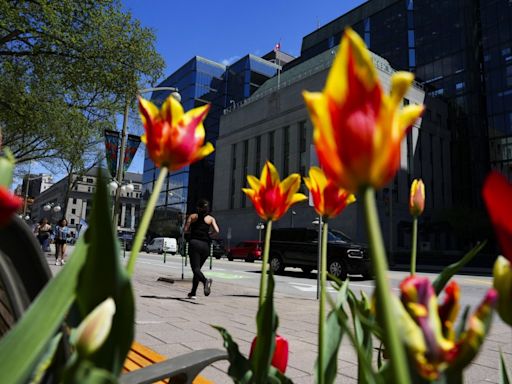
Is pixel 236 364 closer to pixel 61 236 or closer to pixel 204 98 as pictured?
pixel 61 236

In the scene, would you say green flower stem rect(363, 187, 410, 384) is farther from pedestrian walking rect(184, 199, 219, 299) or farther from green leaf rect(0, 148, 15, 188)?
pedestrian walking rect(184, 199, 219, 299)

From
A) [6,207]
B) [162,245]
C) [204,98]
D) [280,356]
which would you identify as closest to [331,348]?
[280,356]

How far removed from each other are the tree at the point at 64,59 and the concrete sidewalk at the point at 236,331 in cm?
730

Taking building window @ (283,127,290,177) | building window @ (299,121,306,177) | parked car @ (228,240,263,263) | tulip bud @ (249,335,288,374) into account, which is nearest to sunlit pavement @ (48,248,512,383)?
tulip bud @ (249,335,288,374)

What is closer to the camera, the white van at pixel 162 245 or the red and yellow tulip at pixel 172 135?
the red and yellow tulip at pixel 172 135

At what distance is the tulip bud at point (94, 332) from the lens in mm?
378

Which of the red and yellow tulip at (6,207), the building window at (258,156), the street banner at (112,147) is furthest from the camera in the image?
the building window at (258,156)

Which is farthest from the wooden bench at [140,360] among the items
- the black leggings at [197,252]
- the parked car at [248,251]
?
the parked car at [248,251]

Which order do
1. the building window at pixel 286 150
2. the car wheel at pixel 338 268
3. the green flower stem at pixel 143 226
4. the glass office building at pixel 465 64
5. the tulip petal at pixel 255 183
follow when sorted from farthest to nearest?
the building window at pixel 286 150, the glass office building at pixel 465 64, the car wheel at pixel 338 268, the tulip petal at pixel 255 183, the green flower stem at pixel 143 226

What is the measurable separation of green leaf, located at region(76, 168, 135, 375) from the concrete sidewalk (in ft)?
8.71

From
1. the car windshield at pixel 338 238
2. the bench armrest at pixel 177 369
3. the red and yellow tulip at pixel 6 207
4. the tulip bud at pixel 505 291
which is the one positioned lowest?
the bench armrest at pixel 177 369

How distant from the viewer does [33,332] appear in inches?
17.2

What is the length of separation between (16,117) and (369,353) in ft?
50.4

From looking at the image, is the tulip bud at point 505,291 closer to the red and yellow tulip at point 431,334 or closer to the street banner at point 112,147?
the red and yellow tulip at point 431,334
